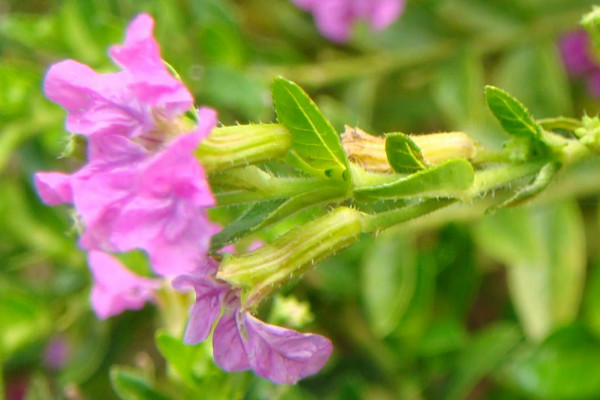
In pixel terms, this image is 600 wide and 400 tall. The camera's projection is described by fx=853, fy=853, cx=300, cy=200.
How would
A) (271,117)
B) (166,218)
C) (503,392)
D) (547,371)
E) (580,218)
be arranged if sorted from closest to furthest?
1. (166,218)
2. (547,371)
3. (503,392)
4. (271,117)
5. (580,218)

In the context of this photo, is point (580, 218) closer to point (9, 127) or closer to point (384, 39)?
point (384, 39)

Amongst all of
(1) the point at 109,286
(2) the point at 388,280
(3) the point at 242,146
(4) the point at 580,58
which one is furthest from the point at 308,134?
(4) the point at 580,58

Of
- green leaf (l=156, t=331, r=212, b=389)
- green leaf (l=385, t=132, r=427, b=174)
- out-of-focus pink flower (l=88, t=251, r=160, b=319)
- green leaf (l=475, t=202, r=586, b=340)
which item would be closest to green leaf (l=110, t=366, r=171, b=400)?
green leaf (l=156, t=331, r=212, b=389)

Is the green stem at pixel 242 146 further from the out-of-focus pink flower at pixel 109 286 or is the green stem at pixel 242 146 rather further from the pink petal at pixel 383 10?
the pink petal at pixel 383 10

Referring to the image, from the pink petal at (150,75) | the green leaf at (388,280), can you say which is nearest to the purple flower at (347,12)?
the green leaf at (388,280)

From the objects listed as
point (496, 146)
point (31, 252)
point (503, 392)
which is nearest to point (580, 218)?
point (496, 146)
